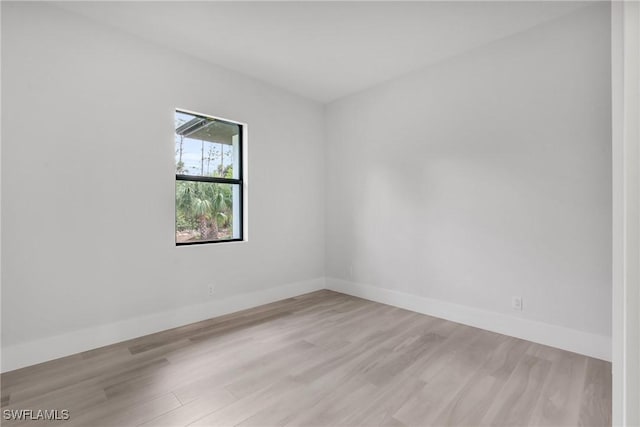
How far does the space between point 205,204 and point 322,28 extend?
2.18 m

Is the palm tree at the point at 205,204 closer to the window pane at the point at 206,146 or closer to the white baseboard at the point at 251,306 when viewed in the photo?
the window pane at the point at 206,146

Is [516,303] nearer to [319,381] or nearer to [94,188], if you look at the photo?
[319,381]

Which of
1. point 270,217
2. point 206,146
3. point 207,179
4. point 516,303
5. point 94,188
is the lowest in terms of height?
point 516,303

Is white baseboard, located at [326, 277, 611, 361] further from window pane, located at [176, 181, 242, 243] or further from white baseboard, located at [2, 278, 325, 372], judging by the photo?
window pane, located at [176, 181, 242, 243]

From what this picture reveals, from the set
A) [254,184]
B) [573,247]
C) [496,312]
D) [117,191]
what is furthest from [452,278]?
[117,191]

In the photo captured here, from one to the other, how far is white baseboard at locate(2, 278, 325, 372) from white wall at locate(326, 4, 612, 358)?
161cm

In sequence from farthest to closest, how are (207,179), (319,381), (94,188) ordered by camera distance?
1. (207,179)
2. (94,188)
3. (319,381)

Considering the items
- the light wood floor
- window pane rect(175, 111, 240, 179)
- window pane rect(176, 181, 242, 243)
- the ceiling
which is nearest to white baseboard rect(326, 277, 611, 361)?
the light wood floor

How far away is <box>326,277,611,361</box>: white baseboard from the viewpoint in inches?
96.7

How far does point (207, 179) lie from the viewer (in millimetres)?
3406

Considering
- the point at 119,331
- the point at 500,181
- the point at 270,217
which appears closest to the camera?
the point at 119,331

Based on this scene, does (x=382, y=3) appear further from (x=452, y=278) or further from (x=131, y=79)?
(x=452, y=278)

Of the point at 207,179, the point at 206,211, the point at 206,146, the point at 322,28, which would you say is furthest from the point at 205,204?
the point at 322,28

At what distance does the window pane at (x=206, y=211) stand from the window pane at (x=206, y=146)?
16cm
